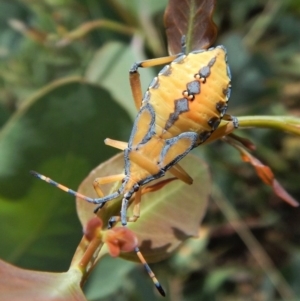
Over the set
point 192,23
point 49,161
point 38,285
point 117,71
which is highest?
point 192,23

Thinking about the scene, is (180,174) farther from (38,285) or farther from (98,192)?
(38,285)

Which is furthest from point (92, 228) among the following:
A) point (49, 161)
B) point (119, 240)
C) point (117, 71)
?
point (117, 71)

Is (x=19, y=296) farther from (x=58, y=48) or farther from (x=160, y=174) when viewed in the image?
(x=58, y=48)

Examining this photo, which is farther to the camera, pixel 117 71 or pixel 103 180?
pixel 117 71

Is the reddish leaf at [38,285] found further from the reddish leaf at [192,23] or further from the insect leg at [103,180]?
the reddish leaf at [192,23]

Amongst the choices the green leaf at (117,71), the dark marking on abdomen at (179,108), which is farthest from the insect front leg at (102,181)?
the green leaf at (117,71)

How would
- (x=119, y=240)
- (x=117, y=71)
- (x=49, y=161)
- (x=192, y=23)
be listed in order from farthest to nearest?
(x=117, y=71) → (x=49, y=161) → (x=192, y=23) → (x=119, y=240)

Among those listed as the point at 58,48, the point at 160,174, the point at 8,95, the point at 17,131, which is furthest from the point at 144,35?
the point at 160,174

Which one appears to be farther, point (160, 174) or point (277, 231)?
point (277, 231)
